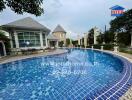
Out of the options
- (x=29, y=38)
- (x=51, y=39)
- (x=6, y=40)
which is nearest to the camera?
(x=6, y=40)

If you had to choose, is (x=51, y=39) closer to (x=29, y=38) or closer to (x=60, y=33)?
(x=29, y=38)

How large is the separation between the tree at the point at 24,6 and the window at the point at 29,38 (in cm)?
1843

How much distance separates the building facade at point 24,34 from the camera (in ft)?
67.7

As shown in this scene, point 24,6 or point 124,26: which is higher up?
point 124,26

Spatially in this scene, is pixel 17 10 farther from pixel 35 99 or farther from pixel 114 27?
pixel 114 27

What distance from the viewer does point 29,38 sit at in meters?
22.2

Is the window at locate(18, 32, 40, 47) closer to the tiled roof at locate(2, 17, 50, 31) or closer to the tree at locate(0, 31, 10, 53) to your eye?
the tiled roof at locate(2, 17, 50, 31)

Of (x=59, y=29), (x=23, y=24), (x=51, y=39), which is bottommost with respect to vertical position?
(x=51, y=39)

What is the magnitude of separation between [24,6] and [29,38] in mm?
19072

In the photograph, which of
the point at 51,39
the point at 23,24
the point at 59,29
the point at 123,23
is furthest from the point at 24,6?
the point at 59,29

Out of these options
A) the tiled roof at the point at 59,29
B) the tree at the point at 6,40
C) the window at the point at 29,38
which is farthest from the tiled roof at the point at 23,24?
the tiled roof at the point at 59,29

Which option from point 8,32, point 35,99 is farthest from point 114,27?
point 35,99

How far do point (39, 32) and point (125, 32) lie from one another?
20.9 meters

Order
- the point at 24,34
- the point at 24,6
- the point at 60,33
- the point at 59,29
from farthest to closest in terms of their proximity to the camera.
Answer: the point at 59,29 → the point at 60,33 → the point at 24,34 → the point at 24,6
